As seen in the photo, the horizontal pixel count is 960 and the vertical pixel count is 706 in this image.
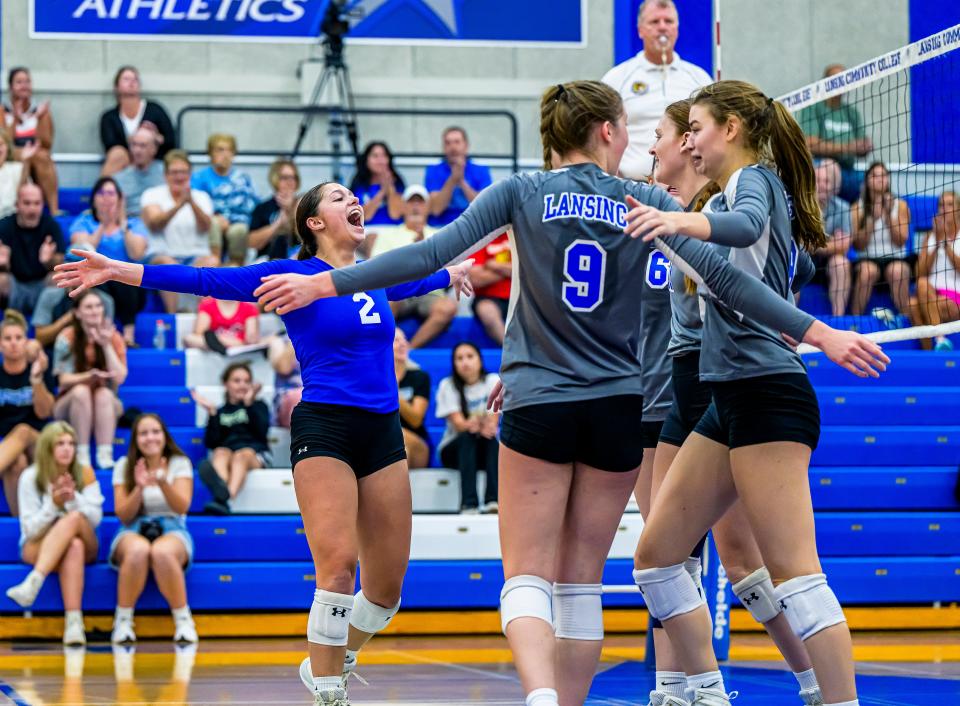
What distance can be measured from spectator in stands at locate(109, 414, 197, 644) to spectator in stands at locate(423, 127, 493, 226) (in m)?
4.31

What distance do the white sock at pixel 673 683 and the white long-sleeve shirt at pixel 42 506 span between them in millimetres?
5247

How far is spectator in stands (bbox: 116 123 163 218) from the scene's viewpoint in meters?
12.8

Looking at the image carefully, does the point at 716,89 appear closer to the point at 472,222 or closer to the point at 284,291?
the point at 472,222

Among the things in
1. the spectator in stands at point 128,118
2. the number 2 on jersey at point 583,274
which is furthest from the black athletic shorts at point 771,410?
the spectator in stands at point 128,118

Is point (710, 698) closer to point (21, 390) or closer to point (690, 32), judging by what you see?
point (21, 390)

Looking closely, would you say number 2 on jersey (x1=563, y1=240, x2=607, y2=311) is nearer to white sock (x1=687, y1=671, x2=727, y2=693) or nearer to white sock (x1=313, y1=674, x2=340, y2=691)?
white sock (x1=687, y1=671, x2=727, y2=693)

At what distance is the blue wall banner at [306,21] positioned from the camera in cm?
1436

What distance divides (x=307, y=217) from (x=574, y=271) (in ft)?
5.64

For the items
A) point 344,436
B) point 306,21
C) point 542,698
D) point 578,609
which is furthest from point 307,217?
point 306,21

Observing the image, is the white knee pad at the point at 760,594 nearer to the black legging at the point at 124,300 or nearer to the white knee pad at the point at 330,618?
the white knee pad at the point at 330,618

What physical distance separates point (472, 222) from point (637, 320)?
614 millimetres

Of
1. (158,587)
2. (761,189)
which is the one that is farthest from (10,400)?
(761,189)

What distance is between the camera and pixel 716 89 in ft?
14.8

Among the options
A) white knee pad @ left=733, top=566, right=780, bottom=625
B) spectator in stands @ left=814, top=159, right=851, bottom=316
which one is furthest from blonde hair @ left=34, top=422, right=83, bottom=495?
spectator in stands @ left=814, top=159, right=851, bottom=316
